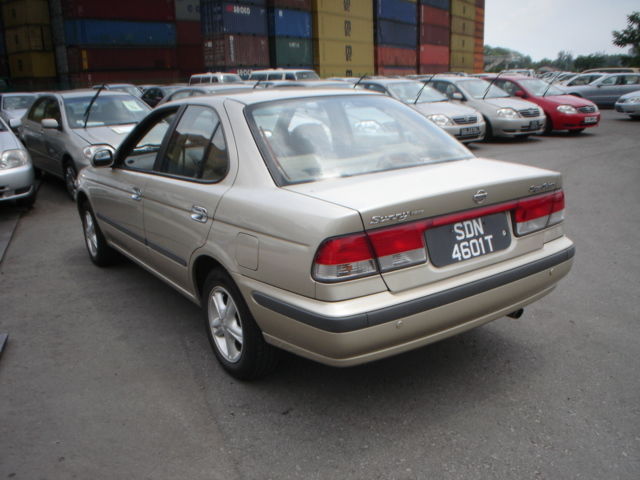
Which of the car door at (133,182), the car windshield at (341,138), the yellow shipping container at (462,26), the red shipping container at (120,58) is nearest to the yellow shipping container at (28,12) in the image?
the red shipping container at (120,58)

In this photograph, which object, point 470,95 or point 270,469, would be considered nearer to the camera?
point 270,469

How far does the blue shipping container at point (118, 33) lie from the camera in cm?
2681

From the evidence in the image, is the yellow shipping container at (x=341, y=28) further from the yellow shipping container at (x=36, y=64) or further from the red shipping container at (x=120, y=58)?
the yellow shipping container at (x=36, y=64)

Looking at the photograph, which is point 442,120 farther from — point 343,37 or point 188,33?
point 343,37

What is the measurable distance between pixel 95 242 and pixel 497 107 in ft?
34.9

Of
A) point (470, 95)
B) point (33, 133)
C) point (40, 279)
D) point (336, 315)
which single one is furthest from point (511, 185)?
point (470, 95)

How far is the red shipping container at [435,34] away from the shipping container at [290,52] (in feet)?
41.8

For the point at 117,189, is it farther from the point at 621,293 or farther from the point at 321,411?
the point at 621,293

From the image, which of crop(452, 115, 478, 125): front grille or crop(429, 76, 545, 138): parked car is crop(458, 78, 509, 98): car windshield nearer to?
crop(429, 76, 545, 138): parked car

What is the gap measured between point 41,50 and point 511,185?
3091 cm

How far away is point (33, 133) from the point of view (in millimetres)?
9570

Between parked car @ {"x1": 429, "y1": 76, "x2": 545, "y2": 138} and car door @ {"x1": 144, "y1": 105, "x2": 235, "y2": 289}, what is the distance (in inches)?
410

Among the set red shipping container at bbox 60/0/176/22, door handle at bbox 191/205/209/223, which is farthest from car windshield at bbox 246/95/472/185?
red shipping container at bbox 60/0/176/22

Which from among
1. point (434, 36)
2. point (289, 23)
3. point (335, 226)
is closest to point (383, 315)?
point (335, 226)
